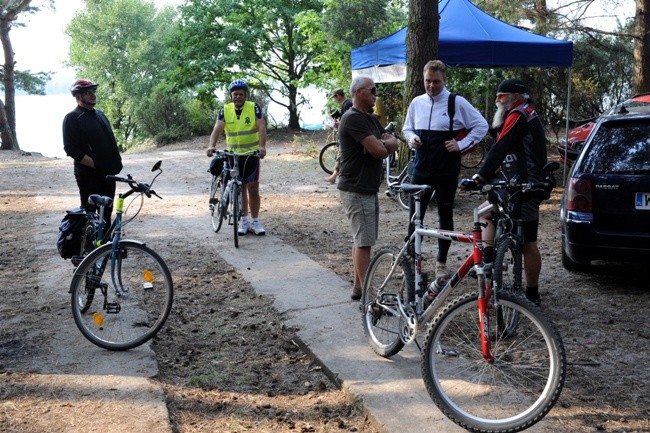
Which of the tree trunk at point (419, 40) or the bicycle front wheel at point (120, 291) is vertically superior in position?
the tree trunk at point (419, 40)

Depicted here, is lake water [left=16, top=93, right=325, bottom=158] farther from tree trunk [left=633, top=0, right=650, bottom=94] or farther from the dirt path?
tree trunk [left=633, top=0, right=650, bottom=94]

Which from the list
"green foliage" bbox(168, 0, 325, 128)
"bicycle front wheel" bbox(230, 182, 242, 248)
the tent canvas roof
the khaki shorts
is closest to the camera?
the khaki shorts

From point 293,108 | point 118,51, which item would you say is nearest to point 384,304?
point 293,108

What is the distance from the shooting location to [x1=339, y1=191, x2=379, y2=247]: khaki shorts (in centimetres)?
555

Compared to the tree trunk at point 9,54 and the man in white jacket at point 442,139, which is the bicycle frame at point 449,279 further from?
the tree trunk at point 9,54

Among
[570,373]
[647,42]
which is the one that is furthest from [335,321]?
[647,42]

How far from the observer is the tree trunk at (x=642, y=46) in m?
15.0

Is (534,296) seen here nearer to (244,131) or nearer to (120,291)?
(120,291)

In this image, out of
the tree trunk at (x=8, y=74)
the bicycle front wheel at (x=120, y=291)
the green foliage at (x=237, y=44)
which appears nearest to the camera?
the bicycle front wheel at (x=120, y=291)

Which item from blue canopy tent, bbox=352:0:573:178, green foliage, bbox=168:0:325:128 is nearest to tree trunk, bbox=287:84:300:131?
green foliage, bbox=168:0:325:128

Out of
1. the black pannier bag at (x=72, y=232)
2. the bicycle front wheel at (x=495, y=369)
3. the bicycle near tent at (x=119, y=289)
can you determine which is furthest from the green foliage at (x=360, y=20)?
the bicycle front wheel at (x=495, y=369)

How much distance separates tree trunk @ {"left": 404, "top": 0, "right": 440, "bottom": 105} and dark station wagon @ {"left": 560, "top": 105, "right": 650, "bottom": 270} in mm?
4469

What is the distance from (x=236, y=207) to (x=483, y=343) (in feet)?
16.4

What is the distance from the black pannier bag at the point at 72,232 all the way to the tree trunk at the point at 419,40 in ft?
19.7
